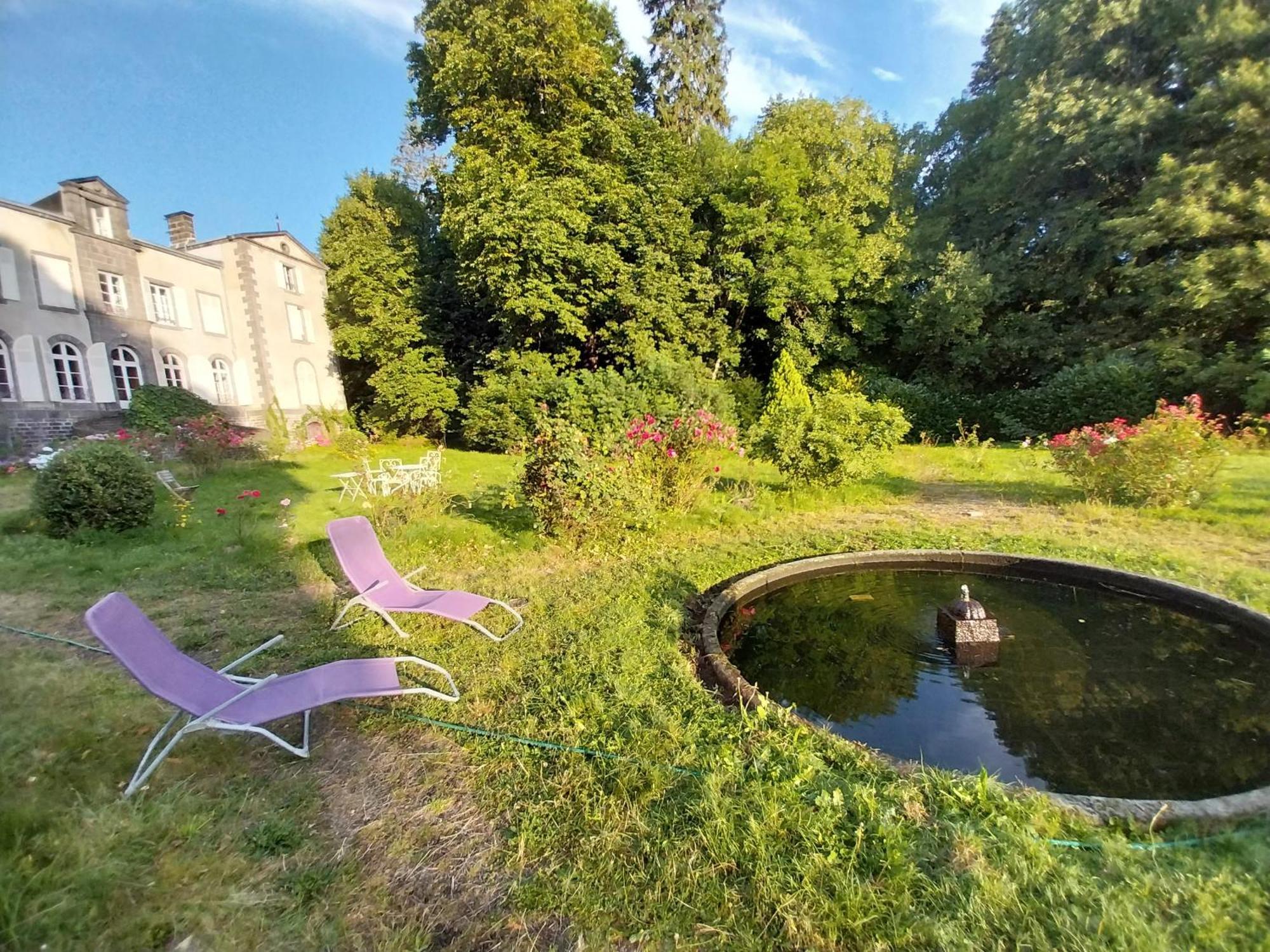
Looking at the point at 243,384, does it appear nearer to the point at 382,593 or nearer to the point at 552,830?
the point at 382,593

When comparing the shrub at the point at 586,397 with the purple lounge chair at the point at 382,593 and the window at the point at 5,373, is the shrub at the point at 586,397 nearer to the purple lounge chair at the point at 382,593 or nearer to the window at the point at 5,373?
the purple lounge chair at the point at 382,593

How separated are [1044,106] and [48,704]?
20.0 meters

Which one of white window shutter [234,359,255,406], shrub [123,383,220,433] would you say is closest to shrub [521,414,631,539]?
shrub [123,383,220,433]

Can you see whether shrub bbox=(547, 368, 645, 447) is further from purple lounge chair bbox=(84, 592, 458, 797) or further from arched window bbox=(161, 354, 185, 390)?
arched window bbox=(161, 354, 185, 390)

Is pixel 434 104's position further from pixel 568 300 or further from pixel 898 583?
pixel 898 583

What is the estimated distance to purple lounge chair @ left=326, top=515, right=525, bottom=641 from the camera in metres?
3.99

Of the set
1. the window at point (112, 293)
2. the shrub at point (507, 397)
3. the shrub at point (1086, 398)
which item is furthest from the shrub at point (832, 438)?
the window at point (112, 293)

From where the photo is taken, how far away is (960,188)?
60.4 ft

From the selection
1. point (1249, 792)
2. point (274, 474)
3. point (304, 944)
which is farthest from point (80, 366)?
point (1249, 792)

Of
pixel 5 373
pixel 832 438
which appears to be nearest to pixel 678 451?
pixel 832 438

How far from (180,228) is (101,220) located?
186 inches

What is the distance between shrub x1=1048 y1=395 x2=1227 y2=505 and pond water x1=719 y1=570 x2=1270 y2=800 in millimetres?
2960

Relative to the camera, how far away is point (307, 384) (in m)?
20.3

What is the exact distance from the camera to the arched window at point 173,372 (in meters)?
16.7
